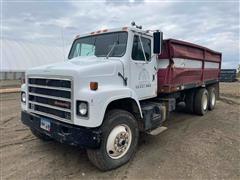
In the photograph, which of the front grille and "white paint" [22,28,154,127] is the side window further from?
the front grille

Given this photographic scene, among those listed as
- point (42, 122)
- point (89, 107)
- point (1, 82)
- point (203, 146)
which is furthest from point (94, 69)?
point (1, 82)

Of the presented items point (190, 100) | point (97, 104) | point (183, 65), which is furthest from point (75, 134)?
point (190, 100)

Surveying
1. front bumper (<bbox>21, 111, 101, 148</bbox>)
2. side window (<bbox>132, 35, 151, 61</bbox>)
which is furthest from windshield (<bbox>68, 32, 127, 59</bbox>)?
front bumper (<bbox>21, 111, 101, 148</bbox>)

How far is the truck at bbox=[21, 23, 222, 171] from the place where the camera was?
3.89m

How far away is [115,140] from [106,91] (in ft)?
3.02

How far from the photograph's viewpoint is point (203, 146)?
542cm

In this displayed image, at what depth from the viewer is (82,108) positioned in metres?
3.83

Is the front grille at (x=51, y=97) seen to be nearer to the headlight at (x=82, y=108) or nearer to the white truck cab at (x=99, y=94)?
the white truck cab at (x=99, y=94)

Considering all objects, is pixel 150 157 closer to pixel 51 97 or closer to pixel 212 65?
pixel 51 97

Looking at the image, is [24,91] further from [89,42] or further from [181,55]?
[181,55]

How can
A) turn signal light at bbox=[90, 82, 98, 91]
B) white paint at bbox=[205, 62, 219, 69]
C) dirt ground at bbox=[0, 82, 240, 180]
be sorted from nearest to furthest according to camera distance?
turn signal light at bbox=[90, 82, 98, 91] < dirt ground at bbox=[0, 82, 240, 180] < white paint at bbox=[205, 62, 219, 69]

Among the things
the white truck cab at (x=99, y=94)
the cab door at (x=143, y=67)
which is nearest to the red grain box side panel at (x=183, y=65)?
the cab door at (x=143, y=67)

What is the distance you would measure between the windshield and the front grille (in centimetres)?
128

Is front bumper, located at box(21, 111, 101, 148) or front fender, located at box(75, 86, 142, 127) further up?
front fender, located at box(75, 86, 142, 127)
